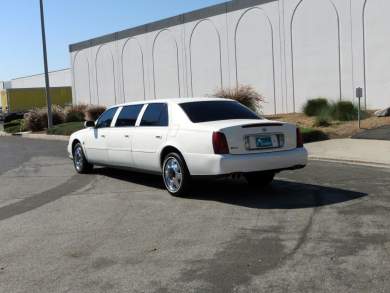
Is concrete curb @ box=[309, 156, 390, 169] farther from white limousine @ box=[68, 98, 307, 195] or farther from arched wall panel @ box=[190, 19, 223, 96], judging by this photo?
arched wall panel @ box=[190, 19, 223, 96]

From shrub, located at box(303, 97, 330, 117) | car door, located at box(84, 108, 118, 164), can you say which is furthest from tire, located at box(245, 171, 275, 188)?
shrub, located at box(303, 97, 330, 117)

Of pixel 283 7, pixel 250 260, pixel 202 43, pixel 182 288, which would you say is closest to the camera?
pixel 182 288

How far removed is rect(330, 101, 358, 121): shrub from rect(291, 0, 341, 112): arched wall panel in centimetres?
379

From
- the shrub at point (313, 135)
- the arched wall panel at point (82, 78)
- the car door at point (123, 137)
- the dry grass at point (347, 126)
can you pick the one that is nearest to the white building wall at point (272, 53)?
the dry grass at point (347, 126)

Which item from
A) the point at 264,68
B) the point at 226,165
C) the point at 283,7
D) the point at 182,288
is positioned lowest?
the point at 182,288

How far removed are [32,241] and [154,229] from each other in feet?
4.57

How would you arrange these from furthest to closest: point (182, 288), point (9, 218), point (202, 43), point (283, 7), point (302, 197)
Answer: point (202, 43), point (283, 7), point (302, 197), point (9, 218), point (182, 288)

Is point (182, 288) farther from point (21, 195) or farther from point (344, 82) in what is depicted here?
point (344, 82)

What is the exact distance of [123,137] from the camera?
10344 millimetres

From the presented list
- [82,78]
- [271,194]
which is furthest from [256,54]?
[82,78]

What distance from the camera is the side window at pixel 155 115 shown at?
9500mm

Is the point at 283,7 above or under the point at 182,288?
above

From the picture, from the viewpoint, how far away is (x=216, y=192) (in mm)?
9352

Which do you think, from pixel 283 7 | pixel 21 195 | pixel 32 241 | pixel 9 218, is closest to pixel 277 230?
pixel 32 241
